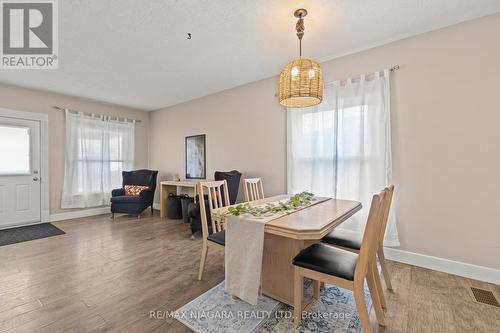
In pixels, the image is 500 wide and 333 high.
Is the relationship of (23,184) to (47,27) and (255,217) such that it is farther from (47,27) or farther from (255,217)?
(255,217)

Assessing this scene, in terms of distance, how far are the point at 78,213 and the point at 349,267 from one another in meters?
5.35

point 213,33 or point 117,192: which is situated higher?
point 213,33

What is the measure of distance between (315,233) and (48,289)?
2.39m

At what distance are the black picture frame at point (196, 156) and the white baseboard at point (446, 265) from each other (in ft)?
11.4

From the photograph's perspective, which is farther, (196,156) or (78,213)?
(196,156)

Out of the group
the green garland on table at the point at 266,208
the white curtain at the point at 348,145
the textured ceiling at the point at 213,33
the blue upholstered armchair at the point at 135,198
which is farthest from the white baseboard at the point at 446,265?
the blue upholstered armchair at the point at 135,198

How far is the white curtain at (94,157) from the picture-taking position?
14.6 feet

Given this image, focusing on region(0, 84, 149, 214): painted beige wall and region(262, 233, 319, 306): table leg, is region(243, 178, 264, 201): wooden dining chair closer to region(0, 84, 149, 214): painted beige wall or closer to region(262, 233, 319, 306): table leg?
region(262, 233, 319, 306): table leg

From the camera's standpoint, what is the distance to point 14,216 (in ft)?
12.7

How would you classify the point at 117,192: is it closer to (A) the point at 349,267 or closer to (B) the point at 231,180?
(B) the point at 231,180

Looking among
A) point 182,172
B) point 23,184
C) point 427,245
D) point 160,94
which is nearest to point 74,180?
point 23,184

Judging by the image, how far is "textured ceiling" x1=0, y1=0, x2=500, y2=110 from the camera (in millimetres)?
1980

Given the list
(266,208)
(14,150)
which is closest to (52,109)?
(14,150)

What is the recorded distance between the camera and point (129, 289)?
6.44 feet
